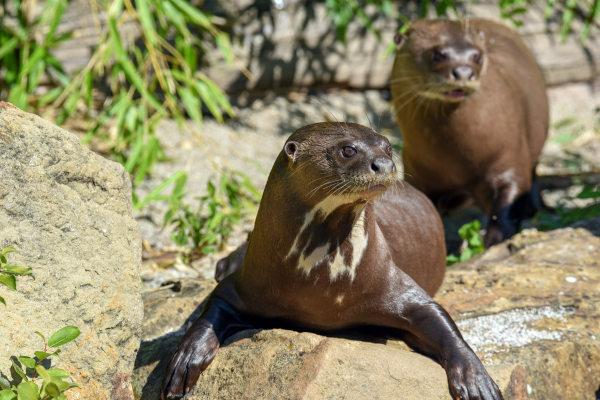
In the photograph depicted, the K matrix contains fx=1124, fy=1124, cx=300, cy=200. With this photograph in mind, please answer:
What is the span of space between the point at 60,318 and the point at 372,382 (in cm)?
86

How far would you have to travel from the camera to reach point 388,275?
3379 millimetres

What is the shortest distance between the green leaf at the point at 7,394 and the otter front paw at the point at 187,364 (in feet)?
2.03

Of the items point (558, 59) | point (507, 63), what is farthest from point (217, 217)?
point (558, 59)

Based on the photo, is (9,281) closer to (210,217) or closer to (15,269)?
(15,269)

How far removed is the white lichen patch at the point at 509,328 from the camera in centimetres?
350

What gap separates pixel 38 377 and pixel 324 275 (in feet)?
2.83

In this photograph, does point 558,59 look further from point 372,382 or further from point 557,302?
point 372,382

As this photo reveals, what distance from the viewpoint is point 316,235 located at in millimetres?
3240

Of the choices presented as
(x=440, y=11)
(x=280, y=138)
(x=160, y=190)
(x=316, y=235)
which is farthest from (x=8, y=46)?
(x=316, y=235)

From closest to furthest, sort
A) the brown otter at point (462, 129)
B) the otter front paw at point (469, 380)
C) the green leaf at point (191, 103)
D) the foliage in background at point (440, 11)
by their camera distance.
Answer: the otter front paw at point (469, 380) < the brown otter at point (462, 129) < the green leaf at point (191, 103) < the foliage in background at point (440, 11)

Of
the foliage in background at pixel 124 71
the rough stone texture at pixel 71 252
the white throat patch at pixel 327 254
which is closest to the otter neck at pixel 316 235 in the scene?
the white throat patch at pixel 327 254

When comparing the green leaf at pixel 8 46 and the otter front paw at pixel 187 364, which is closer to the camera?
the otter front paw at pixel 187 364

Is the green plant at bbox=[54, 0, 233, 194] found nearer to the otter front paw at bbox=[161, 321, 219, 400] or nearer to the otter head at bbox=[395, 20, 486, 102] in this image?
the otter head at bbox=[395, 20, 486, 102]

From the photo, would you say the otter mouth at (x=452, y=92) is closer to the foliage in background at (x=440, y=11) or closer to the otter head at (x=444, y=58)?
the otter head at (x=444, y=58)
